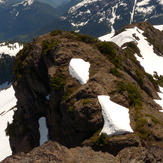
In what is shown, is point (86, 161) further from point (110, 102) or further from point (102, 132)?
point (110, 102)

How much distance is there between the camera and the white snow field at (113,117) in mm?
21094

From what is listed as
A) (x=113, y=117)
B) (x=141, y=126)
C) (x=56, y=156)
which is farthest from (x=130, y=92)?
(x=56, y=156)

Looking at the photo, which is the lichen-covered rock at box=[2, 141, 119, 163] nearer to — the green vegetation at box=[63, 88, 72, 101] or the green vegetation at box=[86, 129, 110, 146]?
the green vegetation at box=[86, 129, 110, 146]

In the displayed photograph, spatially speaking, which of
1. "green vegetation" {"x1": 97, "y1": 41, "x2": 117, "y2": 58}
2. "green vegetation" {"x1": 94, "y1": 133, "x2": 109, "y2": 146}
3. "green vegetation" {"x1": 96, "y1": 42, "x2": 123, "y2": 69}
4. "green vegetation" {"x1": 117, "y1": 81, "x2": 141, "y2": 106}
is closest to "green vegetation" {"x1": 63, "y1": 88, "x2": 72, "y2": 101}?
"green vegetation" {"x1": 117, "y1": 81, "x2": 141, "y2": 106}

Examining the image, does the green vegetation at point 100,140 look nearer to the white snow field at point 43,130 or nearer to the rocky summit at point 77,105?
the rocky summit at point 77,105

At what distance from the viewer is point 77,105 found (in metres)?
24.5

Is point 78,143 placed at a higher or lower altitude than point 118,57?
lower

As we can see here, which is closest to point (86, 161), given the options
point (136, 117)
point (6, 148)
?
point (136, 117)

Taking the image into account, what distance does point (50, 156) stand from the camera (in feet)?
54.0

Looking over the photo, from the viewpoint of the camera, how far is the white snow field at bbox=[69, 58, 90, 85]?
28.3 m

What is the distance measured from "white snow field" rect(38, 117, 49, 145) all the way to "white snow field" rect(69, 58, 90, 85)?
11207 mm

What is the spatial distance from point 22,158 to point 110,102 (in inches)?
441

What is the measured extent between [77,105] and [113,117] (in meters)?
4.23

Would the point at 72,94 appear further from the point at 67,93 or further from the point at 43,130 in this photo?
the point at 43,130
